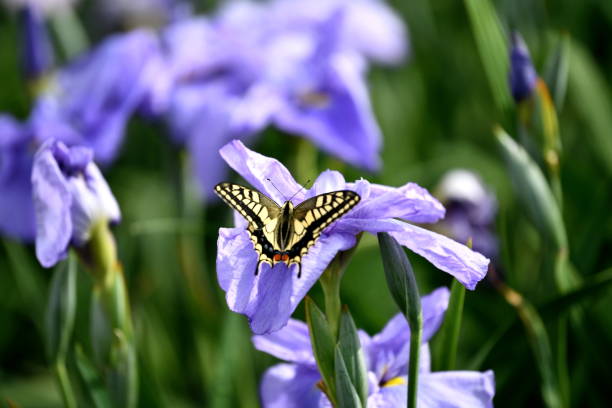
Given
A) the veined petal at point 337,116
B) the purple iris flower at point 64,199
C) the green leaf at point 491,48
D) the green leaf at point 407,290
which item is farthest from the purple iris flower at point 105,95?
the green leaf at point 407,290

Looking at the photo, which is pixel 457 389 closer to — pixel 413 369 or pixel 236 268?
pixel 413 369

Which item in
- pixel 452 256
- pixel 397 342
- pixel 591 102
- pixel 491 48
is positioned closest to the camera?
pixel 452 256

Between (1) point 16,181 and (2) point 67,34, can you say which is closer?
(1) point 16,181

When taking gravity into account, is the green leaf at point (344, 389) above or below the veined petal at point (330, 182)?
below

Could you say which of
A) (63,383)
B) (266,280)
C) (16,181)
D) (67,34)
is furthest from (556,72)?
(67,34)

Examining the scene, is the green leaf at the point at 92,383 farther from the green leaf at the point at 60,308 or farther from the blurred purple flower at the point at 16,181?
the blurred purple flower at the point at 16,181

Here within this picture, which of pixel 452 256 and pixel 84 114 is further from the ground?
pixel 84 114

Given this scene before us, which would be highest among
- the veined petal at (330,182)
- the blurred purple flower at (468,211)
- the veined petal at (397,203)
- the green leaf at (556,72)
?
the green leaf at (556,72)

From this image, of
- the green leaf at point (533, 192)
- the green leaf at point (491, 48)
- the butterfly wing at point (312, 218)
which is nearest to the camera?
the butterfly wing at point (312, 218)
